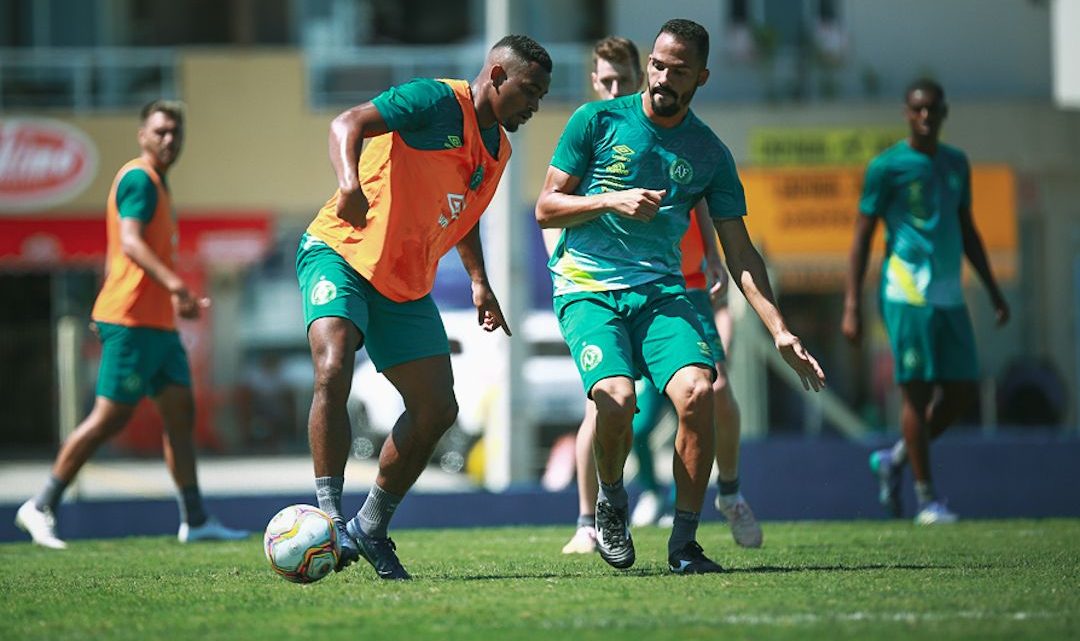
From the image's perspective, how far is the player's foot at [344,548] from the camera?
22.1ft

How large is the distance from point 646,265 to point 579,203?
42 cm

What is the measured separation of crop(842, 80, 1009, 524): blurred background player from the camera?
10406 millimetres

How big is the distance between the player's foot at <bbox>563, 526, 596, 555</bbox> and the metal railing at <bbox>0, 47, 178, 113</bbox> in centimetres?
1918

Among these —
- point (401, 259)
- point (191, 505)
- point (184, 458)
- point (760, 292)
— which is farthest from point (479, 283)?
point (191, 505)

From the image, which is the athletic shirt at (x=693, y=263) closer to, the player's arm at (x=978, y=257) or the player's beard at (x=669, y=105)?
the player's beard at (x=669, y=105)

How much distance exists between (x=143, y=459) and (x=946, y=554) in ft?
62.3

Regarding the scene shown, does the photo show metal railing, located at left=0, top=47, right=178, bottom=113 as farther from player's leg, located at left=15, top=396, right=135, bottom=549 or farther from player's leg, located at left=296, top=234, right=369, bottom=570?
player's leg, located at left=296, top=234, right=369, bottom=570

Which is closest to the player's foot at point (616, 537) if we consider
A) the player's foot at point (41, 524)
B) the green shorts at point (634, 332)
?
the green shorts at point (634, 332)

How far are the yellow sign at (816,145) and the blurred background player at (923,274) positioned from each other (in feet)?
53.8

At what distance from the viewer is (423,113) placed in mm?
6871

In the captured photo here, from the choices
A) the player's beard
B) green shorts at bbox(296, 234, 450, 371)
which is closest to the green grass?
green shorts at bbox(296, 234, 450, 371)

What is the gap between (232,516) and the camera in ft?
39.3

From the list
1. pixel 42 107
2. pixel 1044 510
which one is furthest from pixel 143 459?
pixel 1044 510

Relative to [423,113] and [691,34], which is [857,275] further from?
[423,113]
